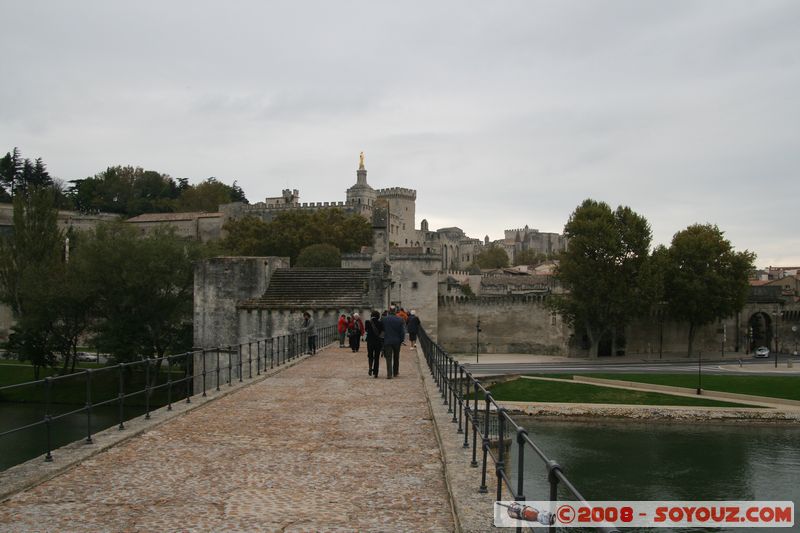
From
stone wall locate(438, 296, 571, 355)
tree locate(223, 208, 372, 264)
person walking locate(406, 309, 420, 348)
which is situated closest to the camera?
person walking locate(406, 309, 420, 348)

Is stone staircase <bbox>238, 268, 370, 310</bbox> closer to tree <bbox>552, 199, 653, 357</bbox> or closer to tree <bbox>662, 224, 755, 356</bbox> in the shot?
tree <bbox>552, 199, 653, 357</bbox>

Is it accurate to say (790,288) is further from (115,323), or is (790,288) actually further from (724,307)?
(115,323)

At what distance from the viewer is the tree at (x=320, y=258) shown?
6256 cm

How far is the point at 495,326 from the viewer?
5656 cm

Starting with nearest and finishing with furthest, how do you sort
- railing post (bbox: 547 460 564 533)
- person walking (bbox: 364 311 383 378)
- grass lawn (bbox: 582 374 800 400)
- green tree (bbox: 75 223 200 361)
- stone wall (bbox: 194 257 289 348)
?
railing post (bbox: 547 460 564 533)
person walking (bbox: 364 311 383 378)
stone wall (bbox: 194 257 289 348)
grass lawn (bbox: 582 374 800 400)
green tree (bbox: 75 223 200 361)

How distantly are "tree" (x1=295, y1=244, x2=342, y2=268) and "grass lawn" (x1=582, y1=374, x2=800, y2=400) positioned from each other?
27981mm

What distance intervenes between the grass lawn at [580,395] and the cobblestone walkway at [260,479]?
24.2 metres

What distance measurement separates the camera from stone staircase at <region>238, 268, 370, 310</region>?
2972cm

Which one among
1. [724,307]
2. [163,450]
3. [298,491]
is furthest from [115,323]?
[724,307]

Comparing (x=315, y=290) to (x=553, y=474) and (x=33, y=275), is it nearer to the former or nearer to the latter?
(x=33, y=275)

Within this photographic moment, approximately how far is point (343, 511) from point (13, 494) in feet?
10.6

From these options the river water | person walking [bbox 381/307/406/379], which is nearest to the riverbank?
the river water

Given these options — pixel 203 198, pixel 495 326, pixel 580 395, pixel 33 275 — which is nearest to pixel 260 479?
pixel 580 395

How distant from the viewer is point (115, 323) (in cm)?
3772
